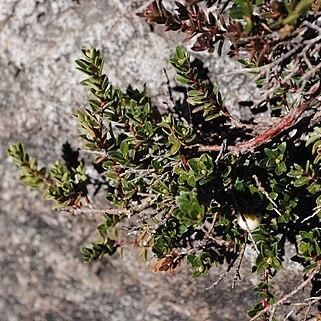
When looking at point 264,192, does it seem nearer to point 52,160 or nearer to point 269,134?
point 269,134

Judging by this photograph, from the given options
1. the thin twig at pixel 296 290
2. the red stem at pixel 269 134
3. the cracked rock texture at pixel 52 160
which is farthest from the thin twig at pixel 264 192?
the cracked rock texture at pixel 52 160

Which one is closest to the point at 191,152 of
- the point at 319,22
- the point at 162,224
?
the point at 162,224

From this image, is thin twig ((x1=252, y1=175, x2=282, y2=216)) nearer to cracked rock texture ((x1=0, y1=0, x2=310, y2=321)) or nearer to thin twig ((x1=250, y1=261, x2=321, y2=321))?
thin twig ((x1=250, y1=261, x2=321, y2=321))

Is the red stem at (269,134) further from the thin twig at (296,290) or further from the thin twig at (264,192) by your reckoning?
the thin twig at (296,290)

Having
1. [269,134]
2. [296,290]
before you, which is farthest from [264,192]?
[296,290]

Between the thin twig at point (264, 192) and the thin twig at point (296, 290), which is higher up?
the thin twig at point (264, 192)

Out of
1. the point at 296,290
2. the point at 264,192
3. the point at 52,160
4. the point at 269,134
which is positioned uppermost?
the point at 52,160

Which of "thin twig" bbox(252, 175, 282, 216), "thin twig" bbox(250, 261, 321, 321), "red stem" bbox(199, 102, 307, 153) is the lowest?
"thin twig" bbox(250, 261, 321, 321)

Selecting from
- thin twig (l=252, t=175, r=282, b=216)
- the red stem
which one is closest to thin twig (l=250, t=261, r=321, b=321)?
thin twig (l=252, t=175, r=282, b=216)
